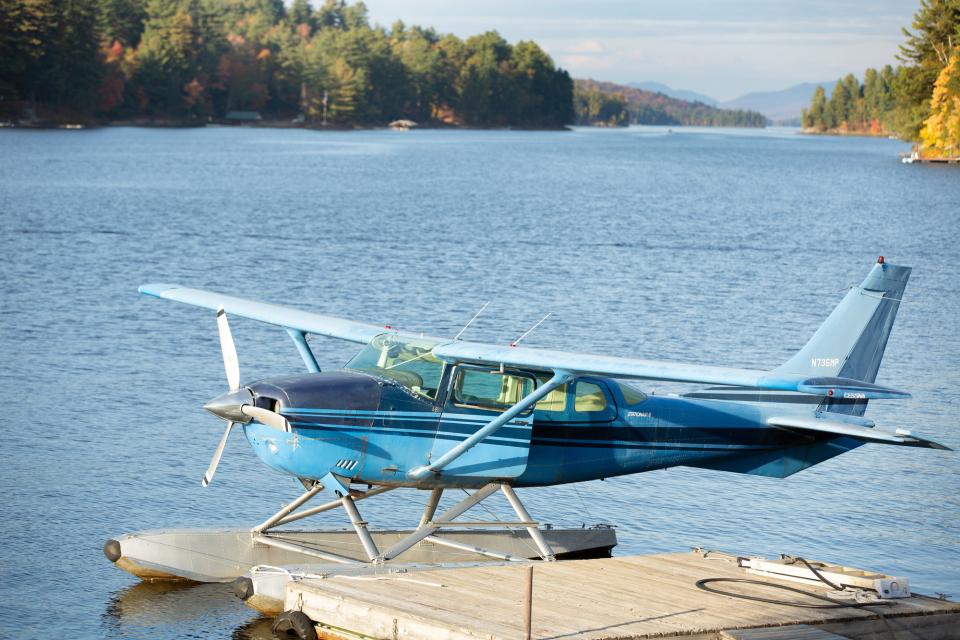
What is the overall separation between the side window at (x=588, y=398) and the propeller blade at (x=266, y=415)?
2.62m

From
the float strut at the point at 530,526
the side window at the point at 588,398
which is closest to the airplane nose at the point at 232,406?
the float strut at the point at 530,526

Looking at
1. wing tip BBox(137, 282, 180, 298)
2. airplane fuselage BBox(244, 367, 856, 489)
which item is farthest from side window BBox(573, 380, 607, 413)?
wing tip BBox(137, 282, 180, 298)

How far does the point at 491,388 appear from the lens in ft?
35.2

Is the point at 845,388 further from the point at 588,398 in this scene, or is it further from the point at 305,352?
the point at 305,352

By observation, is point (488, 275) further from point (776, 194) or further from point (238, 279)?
point (776, 194)

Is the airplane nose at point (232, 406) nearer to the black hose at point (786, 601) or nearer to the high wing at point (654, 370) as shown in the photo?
the high wing at point (654, 370)

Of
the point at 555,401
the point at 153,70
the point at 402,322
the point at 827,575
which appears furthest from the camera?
the point at 153,70

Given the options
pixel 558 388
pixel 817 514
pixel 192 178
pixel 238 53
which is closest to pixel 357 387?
pixel 558 388

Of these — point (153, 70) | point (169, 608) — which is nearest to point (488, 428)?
point (169, 608)

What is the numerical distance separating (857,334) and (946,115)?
88.8 m

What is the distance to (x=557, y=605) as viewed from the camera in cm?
910

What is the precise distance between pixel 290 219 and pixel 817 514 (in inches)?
1473

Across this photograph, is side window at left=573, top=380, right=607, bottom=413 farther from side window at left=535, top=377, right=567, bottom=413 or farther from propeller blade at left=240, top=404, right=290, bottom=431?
propeller blade at left=240, top=404, right=290, bottom=431

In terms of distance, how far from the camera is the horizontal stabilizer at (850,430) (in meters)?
10.1
